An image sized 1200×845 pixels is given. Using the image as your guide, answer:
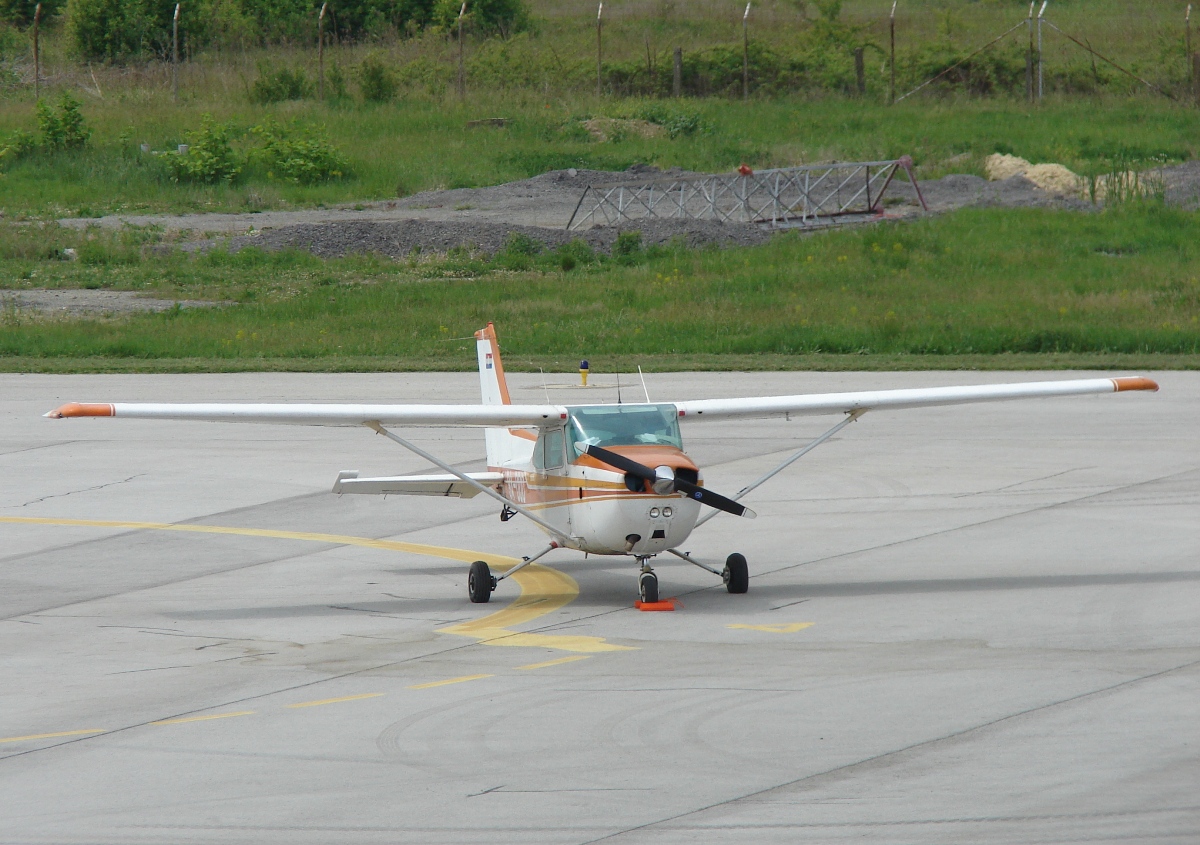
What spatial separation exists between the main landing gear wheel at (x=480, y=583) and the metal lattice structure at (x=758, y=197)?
90.6 feet

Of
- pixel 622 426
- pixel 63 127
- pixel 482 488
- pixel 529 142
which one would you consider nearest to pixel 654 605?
pixel 622 426

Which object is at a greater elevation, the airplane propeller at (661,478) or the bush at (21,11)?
the bush at (21,11)

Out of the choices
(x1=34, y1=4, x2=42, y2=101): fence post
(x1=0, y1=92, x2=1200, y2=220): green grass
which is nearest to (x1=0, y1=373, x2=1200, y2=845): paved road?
(x1=0, y1=92, x2=1200, y2=220): green grass

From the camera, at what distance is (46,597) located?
12586 millimetres

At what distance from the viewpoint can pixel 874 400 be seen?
1320 centimetres

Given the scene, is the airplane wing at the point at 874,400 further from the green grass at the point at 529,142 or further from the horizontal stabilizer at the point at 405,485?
the green grass at the point at 529,142

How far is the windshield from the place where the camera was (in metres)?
11.7

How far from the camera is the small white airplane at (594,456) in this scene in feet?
36.7

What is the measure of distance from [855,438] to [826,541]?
6.44 meters

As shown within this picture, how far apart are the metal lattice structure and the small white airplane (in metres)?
26.4

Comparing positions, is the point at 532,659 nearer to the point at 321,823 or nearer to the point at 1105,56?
the point at 321,823

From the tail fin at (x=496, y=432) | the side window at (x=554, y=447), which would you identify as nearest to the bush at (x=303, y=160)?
the tail fin at (x=496, y=432)

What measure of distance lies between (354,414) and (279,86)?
45.3 metres

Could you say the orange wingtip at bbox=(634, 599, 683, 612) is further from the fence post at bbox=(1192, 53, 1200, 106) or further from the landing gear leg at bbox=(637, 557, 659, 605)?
the fence post at bbox=(1192, 53, 1200, 106)
